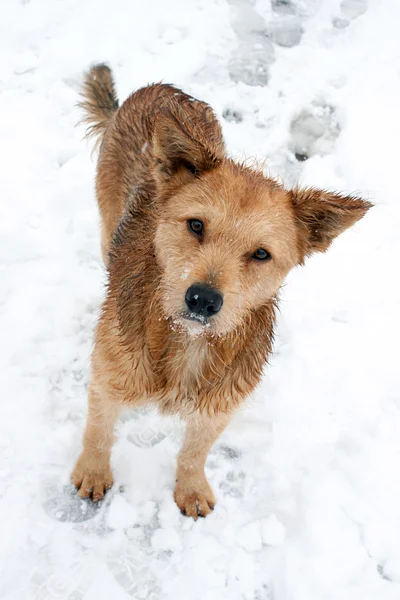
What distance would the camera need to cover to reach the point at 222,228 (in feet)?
8.95

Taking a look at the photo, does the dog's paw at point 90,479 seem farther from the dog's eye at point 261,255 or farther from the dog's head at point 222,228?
the dog's eye at point 261,255

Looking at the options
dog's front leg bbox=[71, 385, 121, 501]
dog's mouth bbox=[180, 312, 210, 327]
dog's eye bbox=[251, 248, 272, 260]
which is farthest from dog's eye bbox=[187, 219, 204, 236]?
dog's front leg bbox=[71, 385, 121, 501]

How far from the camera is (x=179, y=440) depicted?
413cm

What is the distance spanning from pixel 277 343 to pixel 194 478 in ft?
4.90

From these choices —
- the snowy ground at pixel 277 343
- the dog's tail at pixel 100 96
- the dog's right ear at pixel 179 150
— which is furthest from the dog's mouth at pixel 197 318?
the dog's tail at pixel 100 96

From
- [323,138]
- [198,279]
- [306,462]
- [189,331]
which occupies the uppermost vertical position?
[323,138]

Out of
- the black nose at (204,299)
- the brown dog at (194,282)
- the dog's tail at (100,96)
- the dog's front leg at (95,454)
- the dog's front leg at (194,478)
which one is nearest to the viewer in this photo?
the black nose at (204,299)

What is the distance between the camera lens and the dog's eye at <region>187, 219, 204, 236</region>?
2789 mm

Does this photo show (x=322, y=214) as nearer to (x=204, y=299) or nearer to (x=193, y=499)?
(x=204, y=299)

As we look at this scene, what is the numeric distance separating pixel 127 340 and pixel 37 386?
1.39 meters

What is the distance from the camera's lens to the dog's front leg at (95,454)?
356 cm

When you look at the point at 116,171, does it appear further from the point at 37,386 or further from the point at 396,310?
the point at 396,310

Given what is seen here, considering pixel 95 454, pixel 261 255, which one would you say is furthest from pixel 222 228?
pixel 95 454

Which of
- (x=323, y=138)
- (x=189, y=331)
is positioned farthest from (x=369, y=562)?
(x=323, y=138)
